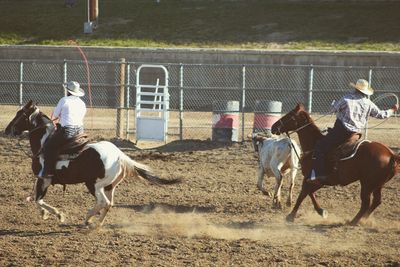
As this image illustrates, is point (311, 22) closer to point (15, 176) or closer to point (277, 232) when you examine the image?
point (15, 176)

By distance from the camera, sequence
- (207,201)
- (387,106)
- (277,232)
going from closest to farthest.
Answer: (277,232) → (207,201) → (387,106)

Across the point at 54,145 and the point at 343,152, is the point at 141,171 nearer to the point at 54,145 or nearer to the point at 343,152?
the point at 54,145

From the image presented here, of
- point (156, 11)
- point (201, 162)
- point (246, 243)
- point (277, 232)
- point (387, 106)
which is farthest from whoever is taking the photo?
point (156, 11)

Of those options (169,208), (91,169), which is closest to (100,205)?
(91,169)

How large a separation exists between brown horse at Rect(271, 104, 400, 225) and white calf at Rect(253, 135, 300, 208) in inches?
27.1

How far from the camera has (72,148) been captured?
11484 mm

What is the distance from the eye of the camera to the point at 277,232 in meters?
11.3

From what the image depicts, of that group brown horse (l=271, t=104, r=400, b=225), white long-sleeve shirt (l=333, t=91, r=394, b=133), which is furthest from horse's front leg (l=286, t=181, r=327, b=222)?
white long-sleeve shirt (l=333, t=91, r=394, b=133)

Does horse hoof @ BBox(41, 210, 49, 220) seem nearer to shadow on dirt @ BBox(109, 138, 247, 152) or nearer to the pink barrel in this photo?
shadow on dirt @ BBox(109, 138, 247, 152)

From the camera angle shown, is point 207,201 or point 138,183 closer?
point 207,201

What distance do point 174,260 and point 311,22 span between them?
26.1 m

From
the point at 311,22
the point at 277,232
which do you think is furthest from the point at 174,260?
the point at 311,22

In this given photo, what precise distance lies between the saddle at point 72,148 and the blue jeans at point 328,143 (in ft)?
10.7

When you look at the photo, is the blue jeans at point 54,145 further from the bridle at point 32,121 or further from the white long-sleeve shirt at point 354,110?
the white long-sleeve shirt at point 354,110
